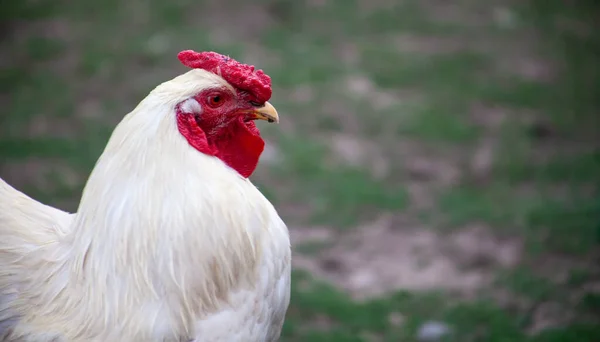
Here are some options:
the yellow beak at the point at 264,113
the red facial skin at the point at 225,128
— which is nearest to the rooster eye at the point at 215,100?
the red facial skin at the point at 225,128

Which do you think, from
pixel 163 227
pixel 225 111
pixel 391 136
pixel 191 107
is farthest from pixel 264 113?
pixel 391 136

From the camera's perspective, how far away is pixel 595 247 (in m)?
5.99

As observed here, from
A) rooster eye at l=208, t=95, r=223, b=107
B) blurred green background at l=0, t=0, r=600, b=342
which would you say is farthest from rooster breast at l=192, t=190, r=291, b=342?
blurred green background at l=0, t=0, r=600, b=342

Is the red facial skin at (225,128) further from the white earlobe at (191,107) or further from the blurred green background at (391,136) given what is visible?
the blurred green background at (391,136)

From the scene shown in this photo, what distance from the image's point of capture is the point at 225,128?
133 inches

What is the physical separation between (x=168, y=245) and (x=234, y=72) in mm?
783

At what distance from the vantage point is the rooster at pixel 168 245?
3.18 m

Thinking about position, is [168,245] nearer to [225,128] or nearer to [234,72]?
[225,128]

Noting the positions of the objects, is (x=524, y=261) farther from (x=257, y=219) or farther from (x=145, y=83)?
(x=145, y=83)

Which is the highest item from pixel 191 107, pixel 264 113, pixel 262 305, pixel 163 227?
pixel 264 113

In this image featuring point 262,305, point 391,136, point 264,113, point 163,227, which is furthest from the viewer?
point 391,136

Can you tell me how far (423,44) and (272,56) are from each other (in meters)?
1.88

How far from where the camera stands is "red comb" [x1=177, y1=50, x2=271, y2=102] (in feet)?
10.9

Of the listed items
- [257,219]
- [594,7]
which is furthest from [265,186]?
[594,7]
